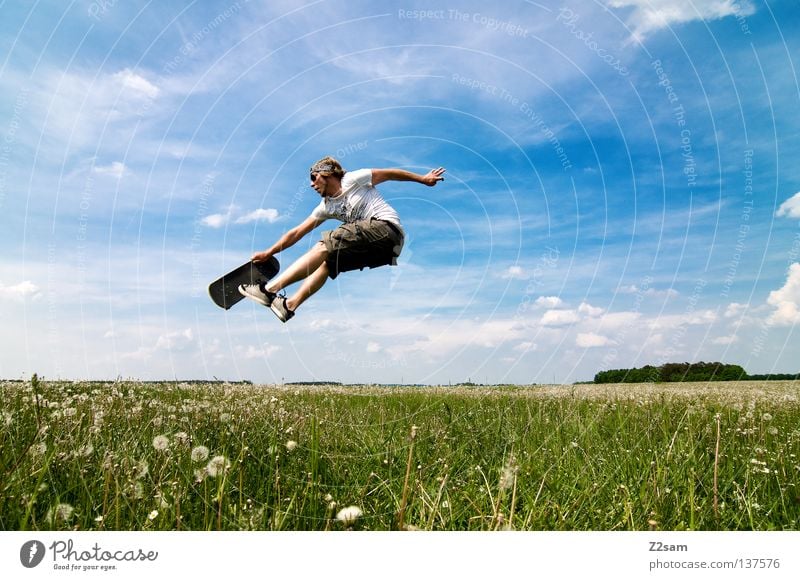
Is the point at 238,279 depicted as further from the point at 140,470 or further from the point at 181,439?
the point at 140,470

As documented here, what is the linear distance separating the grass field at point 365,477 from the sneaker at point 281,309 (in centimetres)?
177

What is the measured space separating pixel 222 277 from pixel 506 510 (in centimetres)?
544

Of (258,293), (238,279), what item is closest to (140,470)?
(258,293)

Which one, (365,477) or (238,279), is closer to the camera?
(365,477)

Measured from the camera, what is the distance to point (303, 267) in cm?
754

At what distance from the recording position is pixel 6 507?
3.43 m

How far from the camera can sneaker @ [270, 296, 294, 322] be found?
25.8 feet

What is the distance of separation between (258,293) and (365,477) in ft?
13.5

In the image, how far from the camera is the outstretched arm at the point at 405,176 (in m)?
6.71
